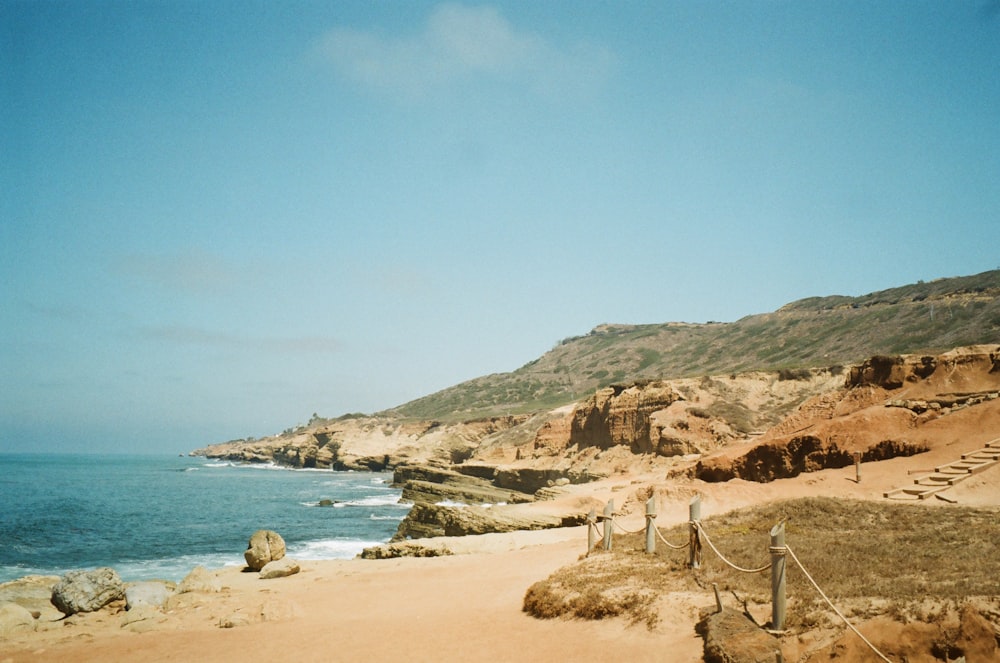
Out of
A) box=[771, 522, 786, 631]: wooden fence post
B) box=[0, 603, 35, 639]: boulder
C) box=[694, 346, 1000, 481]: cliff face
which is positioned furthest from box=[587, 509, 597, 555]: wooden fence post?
box=[694, 346, 1000, 481]: cliff face

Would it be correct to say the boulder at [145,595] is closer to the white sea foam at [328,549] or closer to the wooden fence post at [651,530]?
the white sea foam at [328,549]

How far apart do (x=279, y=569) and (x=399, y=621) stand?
313 inches

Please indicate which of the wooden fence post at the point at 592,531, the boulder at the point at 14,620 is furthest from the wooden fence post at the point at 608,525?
the boulder at the point at 14,620

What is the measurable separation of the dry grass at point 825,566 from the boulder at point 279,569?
9.53 m

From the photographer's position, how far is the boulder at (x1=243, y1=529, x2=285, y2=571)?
18594 mm

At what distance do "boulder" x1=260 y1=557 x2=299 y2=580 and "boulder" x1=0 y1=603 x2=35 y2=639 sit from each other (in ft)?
18.4

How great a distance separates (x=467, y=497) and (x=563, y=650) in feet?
118

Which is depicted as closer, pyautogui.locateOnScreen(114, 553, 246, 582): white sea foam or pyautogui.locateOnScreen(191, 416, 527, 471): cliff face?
pyautogui.locateOnScreen(114, 553, 246, 582): white sea foam

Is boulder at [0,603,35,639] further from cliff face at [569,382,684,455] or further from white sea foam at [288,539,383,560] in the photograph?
cliff face at [569,382,684,455]

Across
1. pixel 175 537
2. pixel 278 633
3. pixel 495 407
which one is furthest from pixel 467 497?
pixel 495 407

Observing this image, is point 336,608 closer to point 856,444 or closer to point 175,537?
point 856,444

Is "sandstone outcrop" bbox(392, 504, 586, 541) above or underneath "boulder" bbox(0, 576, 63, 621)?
underneath

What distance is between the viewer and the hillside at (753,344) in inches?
2660

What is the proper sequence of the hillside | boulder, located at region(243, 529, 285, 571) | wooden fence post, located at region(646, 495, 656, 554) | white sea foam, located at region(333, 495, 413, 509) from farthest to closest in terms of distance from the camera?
1. the hillside
2. white sea foam, located at region(333, 495, 413, 509)
3. boulder, located at region(243, 529, 285, 571)
4. wooden fence post, located at region(646, 495, 656, 554)
